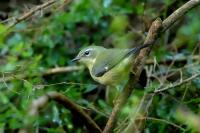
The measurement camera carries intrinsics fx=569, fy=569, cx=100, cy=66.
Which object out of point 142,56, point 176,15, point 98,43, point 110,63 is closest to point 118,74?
point 110,63

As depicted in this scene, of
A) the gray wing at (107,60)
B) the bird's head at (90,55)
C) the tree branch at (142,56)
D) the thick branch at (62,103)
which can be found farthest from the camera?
the bird's head at (90,55)

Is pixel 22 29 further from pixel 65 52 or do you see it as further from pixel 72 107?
pixel 72 107

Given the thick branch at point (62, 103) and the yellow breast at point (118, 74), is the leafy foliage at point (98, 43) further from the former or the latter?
the thick branch at point (62, 103)

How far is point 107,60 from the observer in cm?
435

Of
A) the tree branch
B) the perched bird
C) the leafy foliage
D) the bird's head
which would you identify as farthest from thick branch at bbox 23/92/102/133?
the bird's head

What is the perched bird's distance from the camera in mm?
3852

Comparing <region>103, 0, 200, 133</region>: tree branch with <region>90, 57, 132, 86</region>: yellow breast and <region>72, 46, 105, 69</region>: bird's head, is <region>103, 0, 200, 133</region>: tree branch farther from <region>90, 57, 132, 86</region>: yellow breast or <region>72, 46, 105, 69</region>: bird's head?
<region>72, 46, 105, 69</region>: bird's head

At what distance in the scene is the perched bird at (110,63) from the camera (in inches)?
152

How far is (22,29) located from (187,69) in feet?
5.98

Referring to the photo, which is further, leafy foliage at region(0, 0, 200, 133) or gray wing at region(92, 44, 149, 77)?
leafy foliage at region(0, 0, 200, 133)

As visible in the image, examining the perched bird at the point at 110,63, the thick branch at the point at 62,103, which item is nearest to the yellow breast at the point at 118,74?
the perched bird at the point at 110,63

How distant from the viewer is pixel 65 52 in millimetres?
6199

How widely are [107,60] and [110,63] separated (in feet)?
0.23

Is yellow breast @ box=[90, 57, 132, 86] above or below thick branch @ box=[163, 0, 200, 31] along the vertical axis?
below
